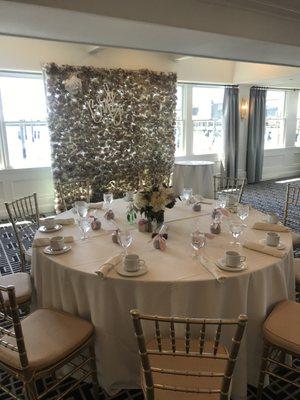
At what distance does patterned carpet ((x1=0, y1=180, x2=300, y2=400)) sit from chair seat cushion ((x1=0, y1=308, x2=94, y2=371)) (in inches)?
19.9

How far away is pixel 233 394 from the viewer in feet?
5.91

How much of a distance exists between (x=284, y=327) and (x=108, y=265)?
102cm

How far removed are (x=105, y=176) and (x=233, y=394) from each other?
462 centimetres

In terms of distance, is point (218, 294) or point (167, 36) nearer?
point (218, 294)

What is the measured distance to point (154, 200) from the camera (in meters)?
2.26

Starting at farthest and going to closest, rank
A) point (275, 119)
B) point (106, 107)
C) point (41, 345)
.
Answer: point (275, 119)
point (106, 107)
point (41, 345)

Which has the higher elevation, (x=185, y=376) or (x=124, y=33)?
(x=124, y=33)

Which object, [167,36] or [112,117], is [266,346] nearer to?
[167,36]

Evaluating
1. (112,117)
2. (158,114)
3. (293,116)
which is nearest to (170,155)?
(158,114)

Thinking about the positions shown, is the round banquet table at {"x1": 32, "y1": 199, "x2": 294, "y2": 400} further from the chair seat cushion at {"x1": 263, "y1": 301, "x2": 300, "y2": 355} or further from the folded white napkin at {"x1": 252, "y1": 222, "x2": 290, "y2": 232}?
the folded white napkin at {"x1": 252, "y1": 222, "x2": 290, "y2": 232}

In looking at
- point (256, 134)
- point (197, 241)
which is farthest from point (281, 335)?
point (256, 134)

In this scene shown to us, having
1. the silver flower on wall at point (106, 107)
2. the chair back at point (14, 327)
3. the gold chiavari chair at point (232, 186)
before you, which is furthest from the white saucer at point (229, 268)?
the silver flower on wall at point (106, 107)

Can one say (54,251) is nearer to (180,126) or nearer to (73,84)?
(73,84)

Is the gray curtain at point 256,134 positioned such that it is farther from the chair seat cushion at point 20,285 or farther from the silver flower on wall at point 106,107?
the chair seat cushion at point 20,285
